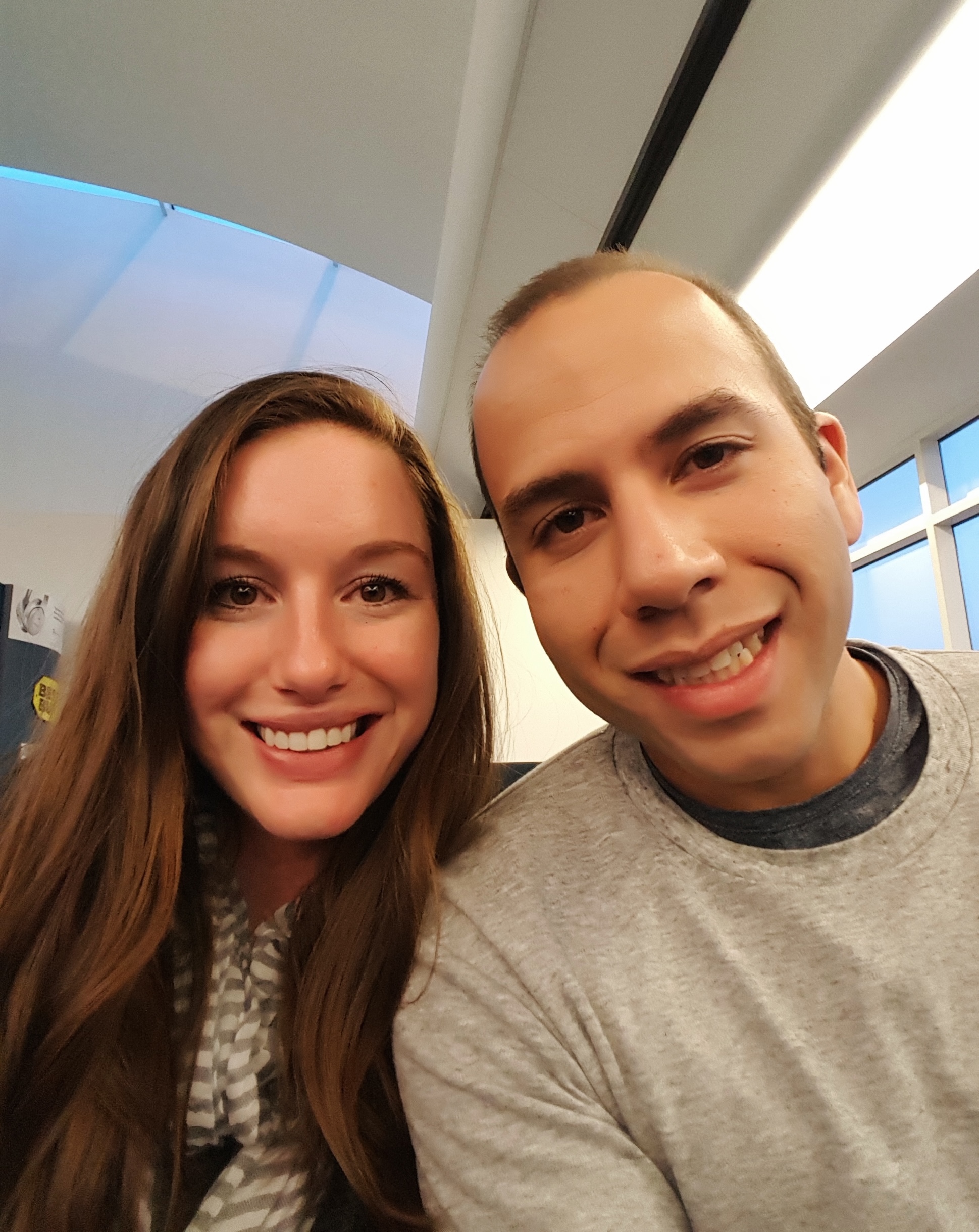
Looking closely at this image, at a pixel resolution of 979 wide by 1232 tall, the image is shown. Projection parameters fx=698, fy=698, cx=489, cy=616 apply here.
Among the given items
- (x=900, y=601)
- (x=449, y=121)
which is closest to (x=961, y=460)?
(x=900, y=601)

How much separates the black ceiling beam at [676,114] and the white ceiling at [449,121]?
2cm

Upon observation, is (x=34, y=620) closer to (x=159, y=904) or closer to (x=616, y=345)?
(x=159, y=904)

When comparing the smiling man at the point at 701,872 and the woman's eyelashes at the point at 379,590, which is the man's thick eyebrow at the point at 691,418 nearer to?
the smiling man at the point at 701,872

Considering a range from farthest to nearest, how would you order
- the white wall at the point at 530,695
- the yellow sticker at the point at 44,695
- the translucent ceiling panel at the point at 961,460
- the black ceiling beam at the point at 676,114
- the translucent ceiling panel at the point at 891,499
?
the white wall at the point at 530,695
the translucent ceiling panel at the point at 891,499
the translucent ceiling panel at the point at 961,460
the yellow sticker at the point at 44,695
the black ceiling beam at the point at 676,114

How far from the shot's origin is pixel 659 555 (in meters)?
0.59

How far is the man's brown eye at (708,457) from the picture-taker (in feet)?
2.10

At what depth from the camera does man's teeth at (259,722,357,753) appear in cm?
78

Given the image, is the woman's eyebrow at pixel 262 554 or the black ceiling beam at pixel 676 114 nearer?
A: the woman's eyebrow at pixel 262 554

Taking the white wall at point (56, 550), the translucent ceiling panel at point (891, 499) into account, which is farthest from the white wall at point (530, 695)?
the white wall at point (56, 550)

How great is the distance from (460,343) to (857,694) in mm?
1645

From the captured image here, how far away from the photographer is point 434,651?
861 mm

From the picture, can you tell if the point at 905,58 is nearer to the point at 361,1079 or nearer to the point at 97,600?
the point at 97,600

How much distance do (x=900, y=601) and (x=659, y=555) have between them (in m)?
2.37

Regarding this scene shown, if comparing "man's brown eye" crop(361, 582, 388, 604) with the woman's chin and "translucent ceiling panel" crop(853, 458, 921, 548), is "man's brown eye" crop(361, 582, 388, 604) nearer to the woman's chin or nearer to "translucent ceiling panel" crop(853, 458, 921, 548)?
the woman's chin
